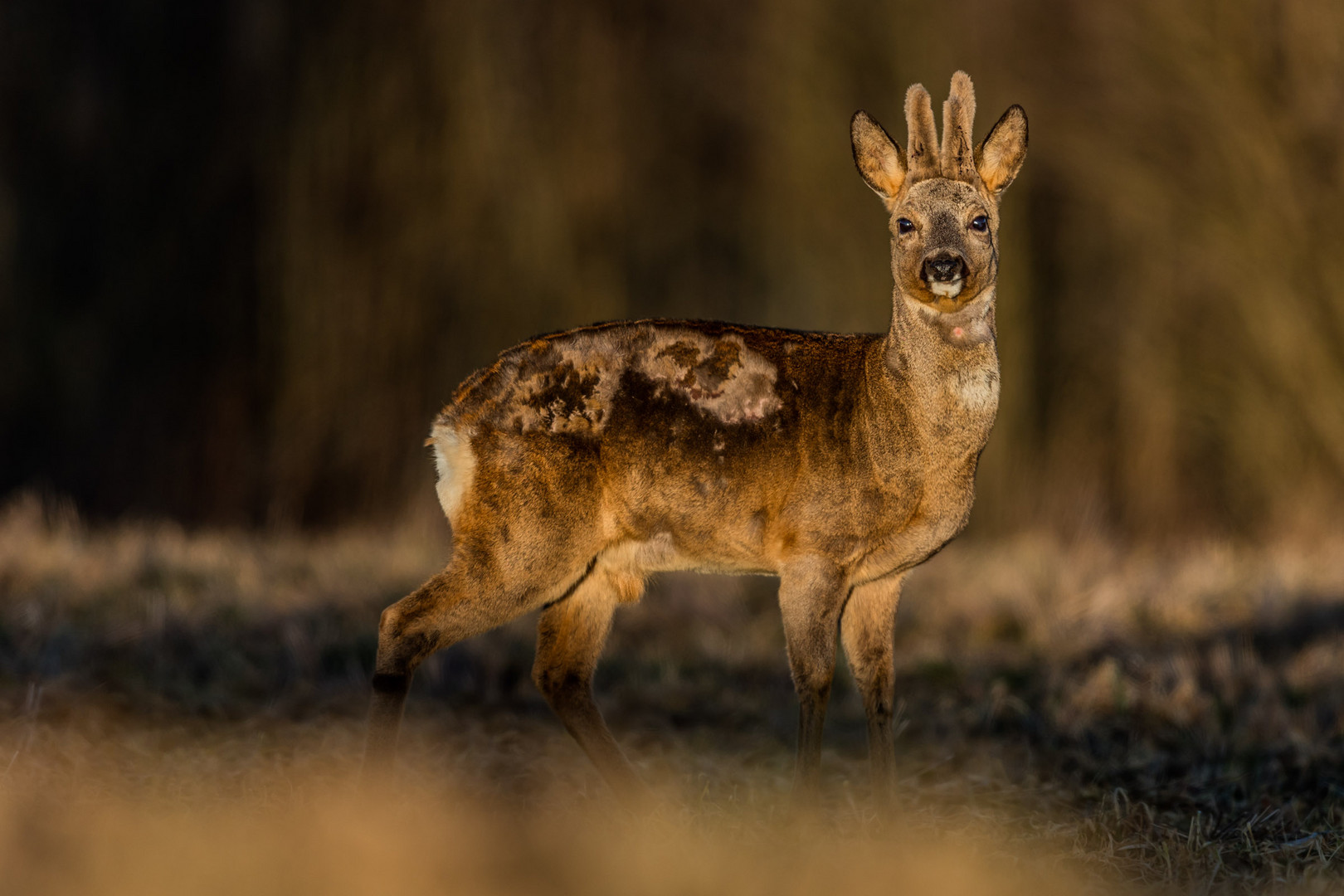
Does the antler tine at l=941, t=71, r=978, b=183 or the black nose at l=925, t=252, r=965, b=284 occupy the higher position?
the antler tine at l=941, t=71, r=978, b=183

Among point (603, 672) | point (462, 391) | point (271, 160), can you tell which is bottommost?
point (603, 672)

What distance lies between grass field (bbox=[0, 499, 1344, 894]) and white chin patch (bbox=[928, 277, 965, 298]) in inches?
60.7

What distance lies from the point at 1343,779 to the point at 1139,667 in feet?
4.42

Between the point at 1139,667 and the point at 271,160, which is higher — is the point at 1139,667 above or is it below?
below

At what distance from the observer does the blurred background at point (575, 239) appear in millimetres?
12305

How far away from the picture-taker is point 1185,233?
13.2 meters

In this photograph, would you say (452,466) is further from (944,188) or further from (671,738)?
(944,188)

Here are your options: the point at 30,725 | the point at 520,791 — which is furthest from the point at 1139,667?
the point at 30,725

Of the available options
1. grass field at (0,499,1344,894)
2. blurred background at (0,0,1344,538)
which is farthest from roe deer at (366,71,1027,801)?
blurred background at (0,0,1344,538)

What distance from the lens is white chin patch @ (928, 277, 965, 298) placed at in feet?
15.9

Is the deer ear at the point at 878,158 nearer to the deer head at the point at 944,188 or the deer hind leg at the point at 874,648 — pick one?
the deer head at the point at 944,188

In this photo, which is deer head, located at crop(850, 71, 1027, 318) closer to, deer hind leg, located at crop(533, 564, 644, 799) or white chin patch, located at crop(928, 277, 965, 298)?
white chin patch, located at crop(928, 277, 965, 298)

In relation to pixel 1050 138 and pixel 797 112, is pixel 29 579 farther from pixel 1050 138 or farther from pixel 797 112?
pixel 1050 138

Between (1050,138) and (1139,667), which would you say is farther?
(1050,138)
